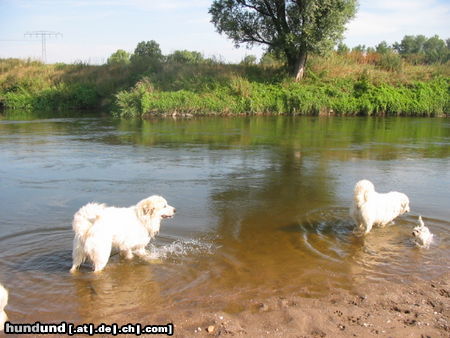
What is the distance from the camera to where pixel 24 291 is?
6.26 m

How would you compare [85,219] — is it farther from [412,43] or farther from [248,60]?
[412,43]

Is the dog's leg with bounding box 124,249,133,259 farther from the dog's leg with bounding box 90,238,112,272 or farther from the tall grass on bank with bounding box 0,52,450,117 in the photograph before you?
the tall grass on bank with bounding box 0,52,450,117

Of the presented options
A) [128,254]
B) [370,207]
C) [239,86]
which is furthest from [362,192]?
[239,86]

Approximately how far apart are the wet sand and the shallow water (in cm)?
29

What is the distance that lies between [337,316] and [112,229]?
359cm

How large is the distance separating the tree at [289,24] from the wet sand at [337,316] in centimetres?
2755

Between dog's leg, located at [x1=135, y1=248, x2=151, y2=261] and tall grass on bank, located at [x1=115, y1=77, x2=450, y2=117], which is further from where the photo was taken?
tall grass on bank, located at [x1=115, y1=77, x2=450, y2=117]

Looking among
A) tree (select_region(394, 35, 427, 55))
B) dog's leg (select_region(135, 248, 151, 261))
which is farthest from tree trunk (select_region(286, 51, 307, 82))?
tree (select_region(394, 35, 427, 55))

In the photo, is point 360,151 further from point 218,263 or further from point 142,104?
point 142,104

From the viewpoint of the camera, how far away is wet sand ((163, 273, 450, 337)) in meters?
5.21

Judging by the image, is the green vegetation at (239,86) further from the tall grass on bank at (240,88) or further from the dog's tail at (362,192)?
the dog's tail at (362,192)

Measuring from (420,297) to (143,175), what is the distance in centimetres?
913

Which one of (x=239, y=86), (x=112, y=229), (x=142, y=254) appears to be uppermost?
(x=239, y=86)

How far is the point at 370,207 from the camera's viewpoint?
851 centimetres
